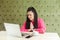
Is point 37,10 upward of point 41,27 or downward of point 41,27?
upward

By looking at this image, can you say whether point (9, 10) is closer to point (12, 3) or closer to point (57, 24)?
point (12, 3)

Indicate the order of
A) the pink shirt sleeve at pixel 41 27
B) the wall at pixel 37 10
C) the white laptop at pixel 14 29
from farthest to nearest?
the wall at pixel 37 10, the pink shirt sleeve at pixel 41 27, the white laptop at pixel 14 29

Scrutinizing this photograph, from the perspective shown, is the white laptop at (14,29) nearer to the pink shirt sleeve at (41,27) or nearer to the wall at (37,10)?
the pink shirt sleeve at (41,27)

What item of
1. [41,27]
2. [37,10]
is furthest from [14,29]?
[37,10]

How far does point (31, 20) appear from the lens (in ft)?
9.77

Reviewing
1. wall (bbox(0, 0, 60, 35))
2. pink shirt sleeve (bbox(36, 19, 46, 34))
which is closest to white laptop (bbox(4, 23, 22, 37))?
pink shirt sleeve (bbox(36, 19, 46, 34))

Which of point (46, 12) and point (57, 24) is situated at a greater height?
point (46, 12)

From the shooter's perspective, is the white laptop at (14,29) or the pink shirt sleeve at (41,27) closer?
the white laptop at (14,29)

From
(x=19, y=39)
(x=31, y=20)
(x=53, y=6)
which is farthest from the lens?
(x=53, y=6)

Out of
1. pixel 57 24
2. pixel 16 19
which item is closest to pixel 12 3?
pixel 16 19

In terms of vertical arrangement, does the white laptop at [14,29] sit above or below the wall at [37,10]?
below

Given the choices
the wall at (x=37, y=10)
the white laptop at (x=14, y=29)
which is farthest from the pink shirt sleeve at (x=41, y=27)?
the wall at (x=37, y=10)

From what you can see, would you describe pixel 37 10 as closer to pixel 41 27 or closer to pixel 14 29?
pixel 41 27

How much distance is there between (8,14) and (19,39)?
1.86 metres
